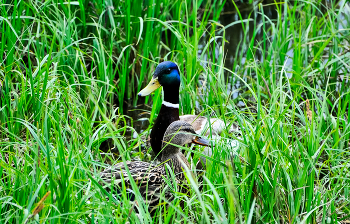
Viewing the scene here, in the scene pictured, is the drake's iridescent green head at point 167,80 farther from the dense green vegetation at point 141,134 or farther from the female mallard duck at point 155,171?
the female mallard duck at point 155,171

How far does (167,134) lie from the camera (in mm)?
2836

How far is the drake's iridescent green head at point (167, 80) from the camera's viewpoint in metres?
3.38

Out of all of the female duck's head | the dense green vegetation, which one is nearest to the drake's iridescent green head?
the dense green vegetation

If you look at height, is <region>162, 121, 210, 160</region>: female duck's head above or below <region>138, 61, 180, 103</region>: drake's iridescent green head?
below

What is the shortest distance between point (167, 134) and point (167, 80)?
67 cm

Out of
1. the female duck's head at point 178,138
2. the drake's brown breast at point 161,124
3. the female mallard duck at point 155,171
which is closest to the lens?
the female mallard duck at point 155,171

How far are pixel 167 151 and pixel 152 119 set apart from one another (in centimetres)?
84

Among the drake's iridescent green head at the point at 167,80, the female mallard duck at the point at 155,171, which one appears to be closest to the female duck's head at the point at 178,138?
the female mallard duck at the point at 155,171

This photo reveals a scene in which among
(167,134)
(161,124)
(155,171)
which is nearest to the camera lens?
(155,171)

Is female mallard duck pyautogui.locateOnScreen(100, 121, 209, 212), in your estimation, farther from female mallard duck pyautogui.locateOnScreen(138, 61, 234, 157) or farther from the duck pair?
female mallard duck pyautogui.locateOnScreen(138, 61, 234, 157)

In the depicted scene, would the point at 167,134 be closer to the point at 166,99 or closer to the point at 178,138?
the point at 178,138

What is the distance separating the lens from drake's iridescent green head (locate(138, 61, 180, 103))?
3375mm

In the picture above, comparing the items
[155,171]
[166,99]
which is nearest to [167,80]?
[166,99]

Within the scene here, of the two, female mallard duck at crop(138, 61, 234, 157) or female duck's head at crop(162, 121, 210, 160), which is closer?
female duck's head at crop(162, 121, 210, 160)
